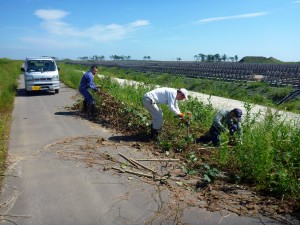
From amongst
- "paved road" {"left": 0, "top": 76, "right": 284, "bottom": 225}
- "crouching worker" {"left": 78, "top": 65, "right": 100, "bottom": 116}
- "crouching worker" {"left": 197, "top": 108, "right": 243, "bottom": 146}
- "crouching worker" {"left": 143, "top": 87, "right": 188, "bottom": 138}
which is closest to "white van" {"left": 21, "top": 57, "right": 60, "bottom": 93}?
"crouching worker" {"left": 78, "top": 65, "right": 100, "bottom": 116}

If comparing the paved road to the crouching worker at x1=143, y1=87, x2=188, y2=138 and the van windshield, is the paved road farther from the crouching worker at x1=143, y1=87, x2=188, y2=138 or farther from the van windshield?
the van windshield

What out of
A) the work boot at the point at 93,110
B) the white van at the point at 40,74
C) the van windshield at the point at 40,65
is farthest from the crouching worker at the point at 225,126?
the van windshield at the point at 40,65

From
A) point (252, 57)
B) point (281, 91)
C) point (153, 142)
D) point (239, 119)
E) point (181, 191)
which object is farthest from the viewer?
point (252, 57)

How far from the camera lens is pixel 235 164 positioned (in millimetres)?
5898

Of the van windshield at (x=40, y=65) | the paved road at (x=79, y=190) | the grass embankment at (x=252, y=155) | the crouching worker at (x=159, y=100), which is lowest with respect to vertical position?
the paved road at (x=79, y=190)

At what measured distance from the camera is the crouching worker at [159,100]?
709 centimetres

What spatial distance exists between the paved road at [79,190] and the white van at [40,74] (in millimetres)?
7911

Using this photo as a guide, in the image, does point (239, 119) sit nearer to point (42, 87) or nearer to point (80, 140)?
point (80, 140)

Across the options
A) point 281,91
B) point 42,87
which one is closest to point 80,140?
point 42,87

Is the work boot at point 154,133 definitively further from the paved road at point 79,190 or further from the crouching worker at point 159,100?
the paved road at point 79,190

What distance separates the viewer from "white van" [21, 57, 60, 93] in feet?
51.1

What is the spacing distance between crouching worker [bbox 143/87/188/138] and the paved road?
85 centimetres

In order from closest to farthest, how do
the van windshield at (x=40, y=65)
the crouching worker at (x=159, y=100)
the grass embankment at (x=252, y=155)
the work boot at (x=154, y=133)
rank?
the grass embankment at (x=252, y=155) → the crouching worker at (x=159, y=100) → the work boot at (x=154, y=133) → the van windshield at (x=40, y=65)

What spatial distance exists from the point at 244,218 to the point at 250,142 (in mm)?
1735
